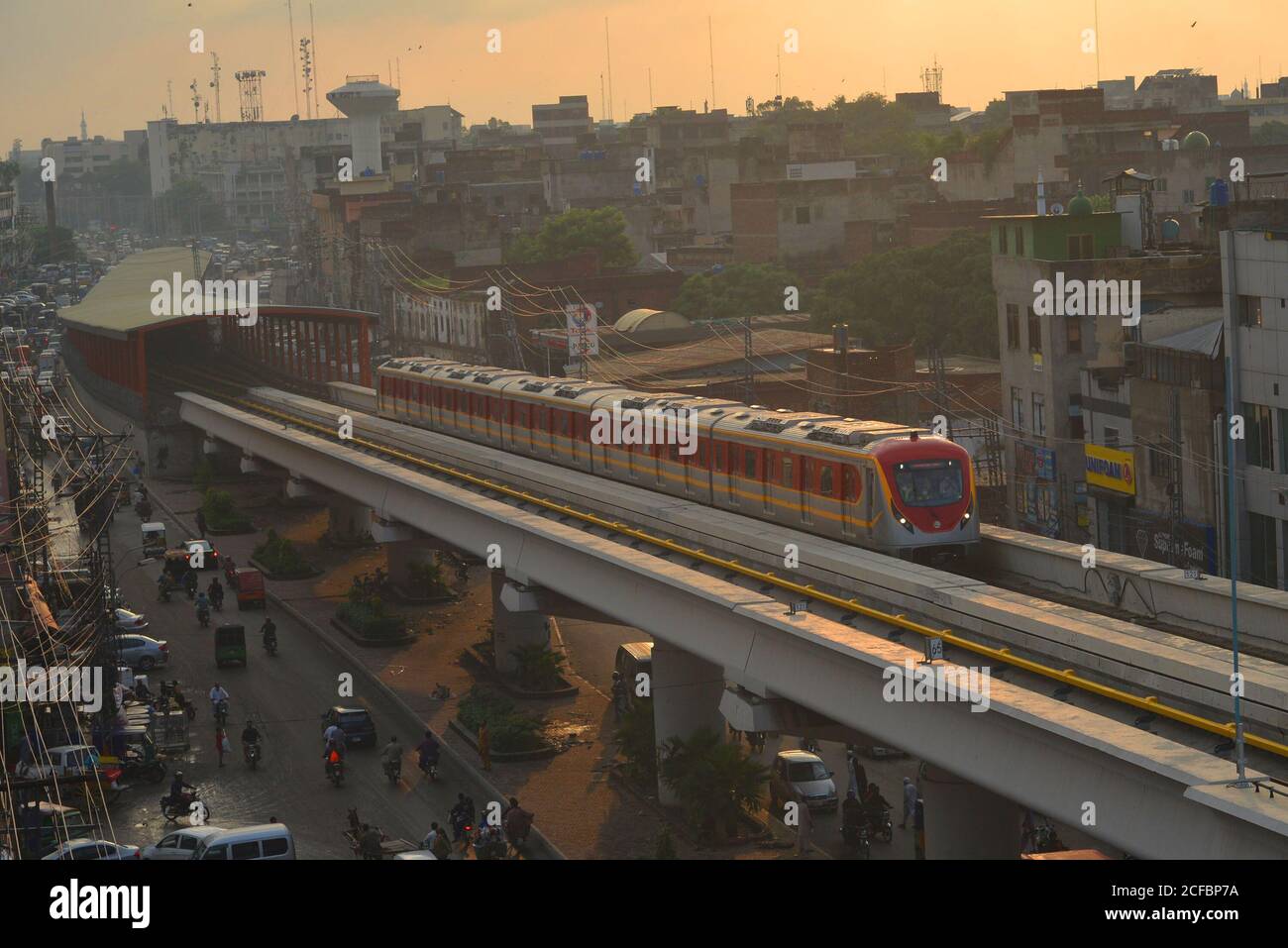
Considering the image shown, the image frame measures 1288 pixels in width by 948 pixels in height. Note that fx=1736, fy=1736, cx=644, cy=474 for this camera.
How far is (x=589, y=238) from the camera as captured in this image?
115625 mm

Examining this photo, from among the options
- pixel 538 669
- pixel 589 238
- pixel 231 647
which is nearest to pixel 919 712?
pixel 538 669

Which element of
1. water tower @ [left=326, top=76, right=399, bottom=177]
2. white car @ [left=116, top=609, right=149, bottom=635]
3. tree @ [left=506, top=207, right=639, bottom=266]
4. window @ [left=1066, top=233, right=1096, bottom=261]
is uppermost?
water tower @ [left=326, top=76, right=399, bottom=177]

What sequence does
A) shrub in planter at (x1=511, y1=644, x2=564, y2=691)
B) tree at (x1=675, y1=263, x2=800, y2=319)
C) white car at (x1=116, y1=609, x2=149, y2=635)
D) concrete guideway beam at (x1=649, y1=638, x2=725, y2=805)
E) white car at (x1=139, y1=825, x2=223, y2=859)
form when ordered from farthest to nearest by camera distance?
tree at (x1=675, y1=263, x2=800, y2=319), white car at (x1=116, y1=609, x2=149, y2=635), shrub in planter at (x1=511, y1=644, x2=564, y2=691), concrete guideway beam at (x1=649, y1=638, x2=725, y2=805), white car at (x1=139, y1=825, x2=223, y2=859)

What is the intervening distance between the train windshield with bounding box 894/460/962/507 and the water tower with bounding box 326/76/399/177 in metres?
150

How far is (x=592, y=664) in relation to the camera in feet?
156

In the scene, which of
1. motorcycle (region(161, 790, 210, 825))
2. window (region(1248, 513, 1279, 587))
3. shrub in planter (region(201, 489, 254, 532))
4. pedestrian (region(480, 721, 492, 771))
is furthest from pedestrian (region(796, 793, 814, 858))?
shrub in planter (region(201, 489, 254, 532))

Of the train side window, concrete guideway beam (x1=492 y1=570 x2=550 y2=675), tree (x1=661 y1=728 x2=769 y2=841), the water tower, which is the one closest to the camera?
the train side window

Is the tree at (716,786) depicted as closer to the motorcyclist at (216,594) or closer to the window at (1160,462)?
the window at (1160,462)

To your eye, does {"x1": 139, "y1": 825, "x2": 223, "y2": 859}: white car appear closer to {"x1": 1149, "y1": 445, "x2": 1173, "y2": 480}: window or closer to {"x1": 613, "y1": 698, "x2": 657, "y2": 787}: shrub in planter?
{"x1": 613, "y1": 698, "x2": 657, "y2": 787}: shrub in planter

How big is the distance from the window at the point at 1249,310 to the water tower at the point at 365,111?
475 feet

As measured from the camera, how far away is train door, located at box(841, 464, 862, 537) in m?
29.5

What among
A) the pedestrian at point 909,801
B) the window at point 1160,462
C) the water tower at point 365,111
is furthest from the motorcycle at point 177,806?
the water tower at point 365,111

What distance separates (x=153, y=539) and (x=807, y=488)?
36771mm
